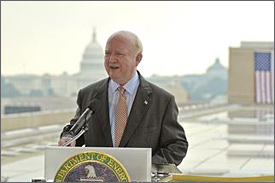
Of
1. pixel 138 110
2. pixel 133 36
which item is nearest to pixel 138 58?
pixel 133 36

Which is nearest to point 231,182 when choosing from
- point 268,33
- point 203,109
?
point 203,109

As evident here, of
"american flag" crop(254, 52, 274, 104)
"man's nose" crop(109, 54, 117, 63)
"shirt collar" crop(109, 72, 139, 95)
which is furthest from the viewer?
"american flag" crop(254, 52, 274, 104)

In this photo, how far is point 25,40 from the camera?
39406mm

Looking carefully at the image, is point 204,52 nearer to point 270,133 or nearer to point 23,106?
point 23,106

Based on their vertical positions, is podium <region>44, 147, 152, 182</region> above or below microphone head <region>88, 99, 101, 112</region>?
below

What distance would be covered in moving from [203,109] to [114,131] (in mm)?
36355

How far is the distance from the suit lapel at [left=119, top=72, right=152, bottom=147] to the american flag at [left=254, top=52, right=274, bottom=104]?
40878 mm

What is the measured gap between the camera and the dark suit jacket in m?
3.52

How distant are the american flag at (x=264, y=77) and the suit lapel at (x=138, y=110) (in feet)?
134

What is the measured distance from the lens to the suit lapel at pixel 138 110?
352 centimetres

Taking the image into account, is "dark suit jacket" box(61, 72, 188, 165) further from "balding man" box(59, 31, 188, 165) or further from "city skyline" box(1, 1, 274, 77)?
"city skyline" box(1, 1, 274, 77)

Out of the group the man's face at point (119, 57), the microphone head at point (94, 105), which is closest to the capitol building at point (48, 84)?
the microphone head at point (94, 105)

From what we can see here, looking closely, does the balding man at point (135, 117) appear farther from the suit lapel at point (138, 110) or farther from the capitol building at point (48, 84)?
the capitol building at point (48, 84)

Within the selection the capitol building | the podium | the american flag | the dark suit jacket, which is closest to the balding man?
the dark suit jacket
